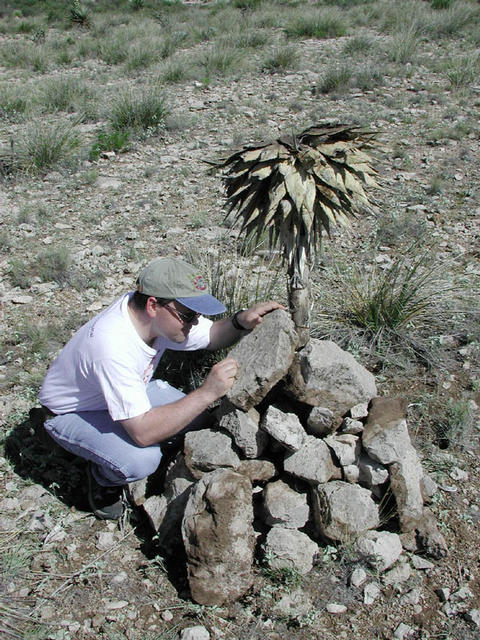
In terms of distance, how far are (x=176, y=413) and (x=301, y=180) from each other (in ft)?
4.16

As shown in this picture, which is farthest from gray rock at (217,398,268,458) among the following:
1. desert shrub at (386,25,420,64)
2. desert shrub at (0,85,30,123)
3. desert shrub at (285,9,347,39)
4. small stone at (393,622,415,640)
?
desert shrub at (285,9,347,39)

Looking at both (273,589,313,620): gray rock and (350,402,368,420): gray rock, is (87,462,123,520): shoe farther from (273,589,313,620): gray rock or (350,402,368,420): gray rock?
(350,402,368,420): gray rock

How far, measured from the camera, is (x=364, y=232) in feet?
18.7

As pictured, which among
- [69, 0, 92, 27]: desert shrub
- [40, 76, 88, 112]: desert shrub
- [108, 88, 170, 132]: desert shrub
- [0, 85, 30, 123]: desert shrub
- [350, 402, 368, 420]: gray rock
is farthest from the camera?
[69, 0, 92, 27]: desert shrub

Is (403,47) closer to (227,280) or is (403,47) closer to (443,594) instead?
(227,280)

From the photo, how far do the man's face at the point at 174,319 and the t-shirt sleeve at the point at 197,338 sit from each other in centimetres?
34

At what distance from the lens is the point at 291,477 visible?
119 inches

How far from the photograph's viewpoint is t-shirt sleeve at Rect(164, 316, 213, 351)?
3.38m

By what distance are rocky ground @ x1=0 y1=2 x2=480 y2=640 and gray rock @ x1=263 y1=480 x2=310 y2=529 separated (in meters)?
0.23

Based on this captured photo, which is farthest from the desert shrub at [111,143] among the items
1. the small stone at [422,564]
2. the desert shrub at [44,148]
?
the small stone at [422,564]

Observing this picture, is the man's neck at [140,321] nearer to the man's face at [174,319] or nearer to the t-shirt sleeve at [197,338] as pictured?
the man's face at [174,319]

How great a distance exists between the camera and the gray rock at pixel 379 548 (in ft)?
8.80

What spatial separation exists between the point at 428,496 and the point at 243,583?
112cm

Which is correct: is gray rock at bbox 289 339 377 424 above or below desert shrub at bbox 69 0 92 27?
below
